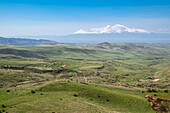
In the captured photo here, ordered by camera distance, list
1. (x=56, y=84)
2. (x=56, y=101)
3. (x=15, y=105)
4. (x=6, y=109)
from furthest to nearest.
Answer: (x=56, y=84)
(x=56, y=101)
(x=15, y=105)
(x=6, y=109)

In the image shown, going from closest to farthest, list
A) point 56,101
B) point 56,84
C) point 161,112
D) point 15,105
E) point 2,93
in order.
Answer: point 15,105, point 56,101, point 161,112, point 2,93, point 56,84

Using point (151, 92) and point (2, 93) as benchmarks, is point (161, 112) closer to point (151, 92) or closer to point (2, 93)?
point (151, 92)

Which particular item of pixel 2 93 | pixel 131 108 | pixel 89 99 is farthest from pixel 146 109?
pixel 2 93

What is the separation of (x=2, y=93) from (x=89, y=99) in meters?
29.7

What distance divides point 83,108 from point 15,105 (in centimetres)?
1817

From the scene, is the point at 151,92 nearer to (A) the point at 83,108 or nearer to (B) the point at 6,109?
(A) the point at 83,108

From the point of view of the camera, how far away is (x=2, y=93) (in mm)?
90938

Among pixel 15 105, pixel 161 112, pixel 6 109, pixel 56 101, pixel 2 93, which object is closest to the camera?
pixel 6 109

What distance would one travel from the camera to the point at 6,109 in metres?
66.4

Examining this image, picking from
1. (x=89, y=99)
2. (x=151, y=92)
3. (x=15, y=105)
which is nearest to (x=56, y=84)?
(x=89, y=99)

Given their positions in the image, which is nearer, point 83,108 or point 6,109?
point 6,109

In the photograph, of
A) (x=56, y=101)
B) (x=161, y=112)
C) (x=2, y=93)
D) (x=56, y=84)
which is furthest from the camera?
(x=56, y=84)

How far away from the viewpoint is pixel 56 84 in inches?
3895

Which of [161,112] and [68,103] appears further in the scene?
[161,112]
